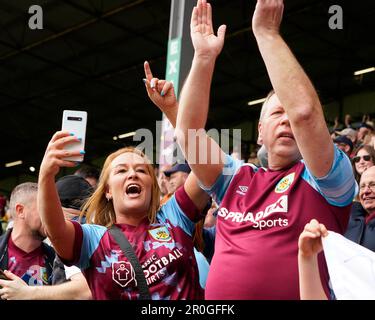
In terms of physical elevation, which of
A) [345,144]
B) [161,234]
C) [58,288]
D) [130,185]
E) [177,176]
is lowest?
[58,288]

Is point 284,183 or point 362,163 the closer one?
Answer: point 284,183

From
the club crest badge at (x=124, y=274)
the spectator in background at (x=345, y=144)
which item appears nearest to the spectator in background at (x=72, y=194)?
the club crest badge at (x=124, y=274)

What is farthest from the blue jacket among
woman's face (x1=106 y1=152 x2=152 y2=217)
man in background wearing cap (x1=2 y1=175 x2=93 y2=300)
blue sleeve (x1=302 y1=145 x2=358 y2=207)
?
blue sleeve (x1=302 y1=145 x2=358 y2=207)

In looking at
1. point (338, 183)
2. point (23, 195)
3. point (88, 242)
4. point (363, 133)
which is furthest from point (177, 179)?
point (363, 133)

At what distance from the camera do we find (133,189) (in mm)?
2996

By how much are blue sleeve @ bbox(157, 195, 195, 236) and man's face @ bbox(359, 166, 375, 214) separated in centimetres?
153

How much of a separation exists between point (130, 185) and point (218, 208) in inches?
23.6

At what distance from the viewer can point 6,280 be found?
9.58ft

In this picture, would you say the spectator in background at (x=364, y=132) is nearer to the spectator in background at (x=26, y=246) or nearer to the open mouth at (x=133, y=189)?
the spectator in background at (x=26, y=246)

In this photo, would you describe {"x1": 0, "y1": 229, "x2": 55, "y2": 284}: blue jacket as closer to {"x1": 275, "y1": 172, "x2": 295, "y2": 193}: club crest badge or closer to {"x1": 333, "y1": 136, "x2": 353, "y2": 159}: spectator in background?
{"x1": 275, "y1": 172, "x2": 295, "y2": 193}: club crest badge

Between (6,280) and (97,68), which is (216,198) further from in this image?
(97,68)

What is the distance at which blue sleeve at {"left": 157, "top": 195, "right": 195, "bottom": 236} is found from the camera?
9.46 feet

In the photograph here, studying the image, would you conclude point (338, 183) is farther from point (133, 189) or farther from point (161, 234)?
point (133, 189)
